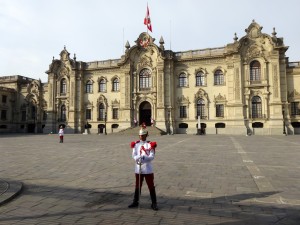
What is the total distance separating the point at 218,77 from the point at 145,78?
12.1m

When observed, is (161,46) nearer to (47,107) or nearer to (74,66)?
(74,66)

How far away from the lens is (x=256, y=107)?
3788 cm

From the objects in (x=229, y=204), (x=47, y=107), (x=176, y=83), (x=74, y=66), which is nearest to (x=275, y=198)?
(x=229, y=204)

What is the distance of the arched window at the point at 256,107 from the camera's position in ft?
124

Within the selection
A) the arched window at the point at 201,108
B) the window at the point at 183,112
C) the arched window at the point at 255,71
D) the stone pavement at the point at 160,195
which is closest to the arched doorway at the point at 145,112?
the window at the point at 183,112

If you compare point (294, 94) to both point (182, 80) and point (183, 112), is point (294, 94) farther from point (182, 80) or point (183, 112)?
point (182, 80)

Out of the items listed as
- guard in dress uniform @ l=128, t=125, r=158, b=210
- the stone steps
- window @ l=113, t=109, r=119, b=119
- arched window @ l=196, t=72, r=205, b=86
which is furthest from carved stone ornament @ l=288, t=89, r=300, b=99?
guard in dress uniform @ l=128, t=125, r=158, b=210

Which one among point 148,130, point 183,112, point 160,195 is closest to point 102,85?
point 148,130

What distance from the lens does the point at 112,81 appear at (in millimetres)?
46219

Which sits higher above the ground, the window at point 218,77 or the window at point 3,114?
the window at point 218,77

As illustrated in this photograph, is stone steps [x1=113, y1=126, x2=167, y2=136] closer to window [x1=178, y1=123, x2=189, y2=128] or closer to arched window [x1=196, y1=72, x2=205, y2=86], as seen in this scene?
window [x1=178, y1=123, x2=189, y2=128]

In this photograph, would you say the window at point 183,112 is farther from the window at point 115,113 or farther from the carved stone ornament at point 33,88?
the carved stone ornament at point 33,88

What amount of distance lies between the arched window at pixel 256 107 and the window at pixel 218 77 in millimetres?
5418

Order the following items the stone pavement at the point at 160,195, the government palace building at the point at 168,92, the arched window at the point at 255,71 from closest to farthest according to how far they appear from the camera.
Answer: the stone pavement at the point at 160,195 → the government palace building at the point at 168,92 → the arched window at the point at 255,71
